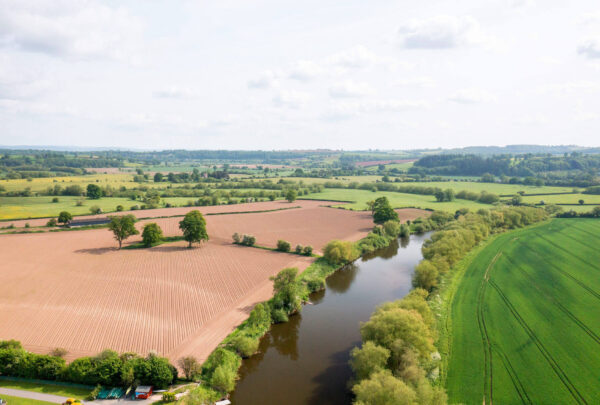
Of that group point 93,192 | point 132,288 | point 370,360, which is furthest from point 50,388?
point 93,192

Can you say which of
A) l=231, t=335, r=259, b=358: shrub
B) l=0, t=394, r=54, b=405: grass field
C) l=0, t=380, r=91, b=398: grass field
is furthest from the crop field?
l=0, t=394, r=54, b=405: grass field

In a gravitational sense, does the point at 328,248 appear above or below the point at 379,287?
above

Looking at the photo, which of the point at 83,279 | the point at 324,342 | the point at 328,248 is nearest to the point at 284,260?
the point at 328,248

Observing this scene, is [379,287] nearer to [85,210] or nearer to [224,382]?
[224,382]

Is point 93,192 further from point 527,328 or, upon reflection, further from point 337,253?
point 527,328

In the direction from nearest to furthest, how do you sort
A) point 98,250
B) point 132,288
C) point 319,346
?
point 319,346
point 132,288
point 98,250
